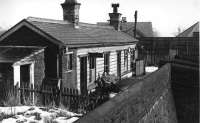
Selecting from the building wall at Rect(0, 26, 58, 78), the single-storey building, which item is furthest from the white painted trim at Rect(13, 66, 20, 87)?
the building wall at Rect(0, 26, 58, 78)

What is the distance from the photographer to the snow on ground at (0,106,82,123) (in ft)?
22.3

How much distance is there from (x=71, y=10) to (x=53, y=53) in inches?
192

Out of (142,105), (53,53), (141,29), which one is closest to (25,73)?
(53,53)

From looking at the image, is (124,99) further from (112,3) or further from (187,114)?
(112,3)

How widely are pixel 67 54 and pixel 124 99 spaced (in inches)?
445

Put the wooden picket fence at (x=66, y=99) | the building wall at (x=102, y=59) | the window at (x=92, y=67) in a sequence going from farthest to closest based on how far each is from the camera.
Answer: the window at (x=92, y=67) < the building wall at (x=102, y=59) < the wooden picket fence at (x=66, y=99)

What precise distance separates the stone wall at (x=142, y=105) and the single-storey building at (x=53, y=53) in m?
8.44

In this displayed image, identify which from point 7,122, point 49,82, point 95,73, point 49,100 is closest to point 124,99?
point 7,122

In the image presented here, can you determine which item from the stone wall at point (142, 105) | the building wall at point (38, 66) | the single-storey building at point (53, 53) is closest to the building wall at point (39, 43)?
the single-storey building at point (53, 53)

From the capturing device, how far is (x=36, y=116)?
23.6 feet

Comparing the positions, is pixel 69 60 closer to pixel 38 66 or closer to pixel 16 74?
pixel 38 66

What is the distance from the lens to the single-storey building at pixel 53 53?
39.5 ft

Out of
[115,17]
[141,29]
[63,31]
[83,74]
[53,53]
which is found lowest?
[83,74]

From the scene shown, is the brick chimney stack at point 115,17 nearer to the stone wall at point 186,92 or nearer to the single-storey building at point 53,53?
the single-storey building at point 53,53
